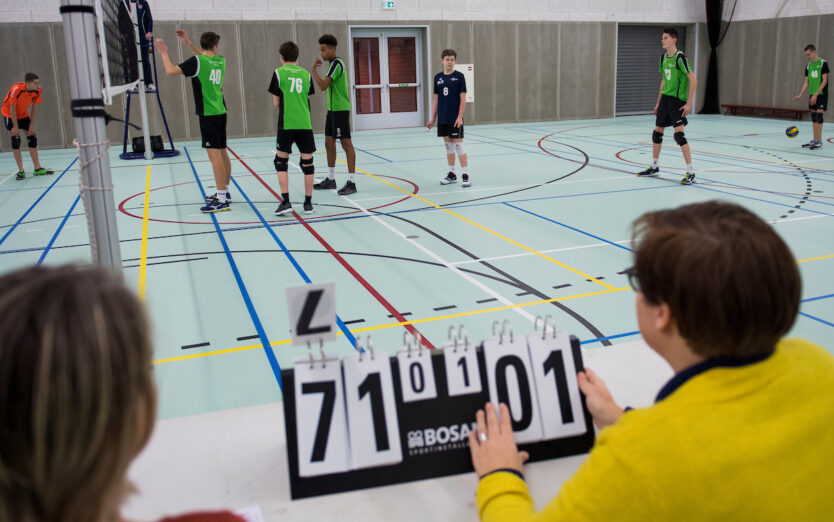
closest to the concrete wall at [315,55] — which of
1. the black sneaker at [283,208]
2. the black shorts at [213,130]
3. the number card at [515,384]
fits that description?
the black shorts at [213,130]

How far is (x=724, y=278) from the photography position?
1083mm

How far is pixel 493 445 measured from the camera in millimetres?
1537

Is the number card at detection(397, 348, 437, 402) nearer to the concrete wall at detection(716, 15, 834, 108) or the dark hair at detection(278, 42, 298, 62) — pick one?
the dark hair at detection(278, 42, 298, 62)

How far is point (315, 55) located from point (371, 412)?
16.0 m

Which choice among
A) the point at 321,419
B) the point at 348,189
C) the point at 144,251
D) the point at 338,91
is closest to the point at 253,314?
the point at 144,251

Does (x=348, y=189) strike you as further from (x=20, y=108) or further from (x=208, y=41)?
(x=20, y=108)

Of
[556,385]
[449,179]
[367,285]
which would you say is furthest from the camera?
[449,179]

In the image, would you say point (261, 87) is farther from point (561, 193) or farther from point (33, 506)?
point (33, 506)

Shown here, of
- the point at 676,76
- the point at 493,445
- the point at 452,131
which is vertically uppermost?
the point at 676,76

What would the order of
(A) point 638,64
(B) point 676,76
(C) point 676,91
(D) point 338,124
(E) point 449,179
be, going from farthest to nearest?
(A) point 638,64
(E) point 449,179
(C) point 676,91
(B) point 676,76
(D) point 338,124

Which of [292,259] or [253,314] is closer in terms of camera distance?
[253,314]

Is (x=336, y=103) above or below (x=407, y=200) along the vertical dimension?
above

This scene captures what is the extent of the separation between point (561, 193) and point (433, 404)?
24.1 ft

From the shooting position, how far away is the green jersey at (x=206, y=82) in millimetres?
7332
